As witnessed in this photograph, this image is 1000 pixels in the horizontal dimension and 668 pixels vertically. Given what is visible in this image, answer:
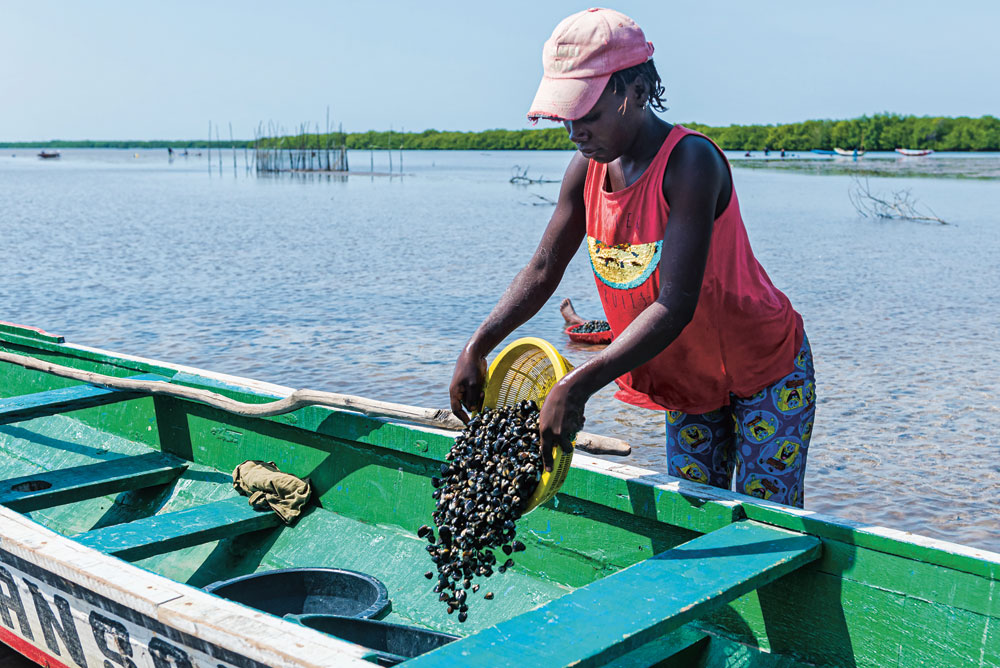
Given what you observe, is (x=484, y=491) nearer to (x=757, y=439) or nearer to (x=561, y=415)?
(x=561, y=415)

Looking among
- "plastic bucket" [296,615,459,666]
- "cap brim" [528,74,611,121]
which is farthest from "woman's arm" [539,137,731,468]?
"plastic bucket" [296,615,459,666]

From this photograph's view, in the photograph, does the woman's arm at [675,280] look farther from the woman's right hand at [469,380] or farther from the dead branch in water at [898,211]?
the dead branch in water at [898,211]

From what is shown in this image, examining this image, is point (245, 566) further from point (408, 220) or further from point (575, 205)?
point (408, 220)

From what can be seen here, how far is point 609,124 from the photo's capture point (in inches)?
94.7

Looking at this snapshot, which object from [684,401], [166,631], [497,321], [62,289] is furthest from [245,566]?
[62,289]

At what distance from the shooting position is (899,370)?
11000 mm

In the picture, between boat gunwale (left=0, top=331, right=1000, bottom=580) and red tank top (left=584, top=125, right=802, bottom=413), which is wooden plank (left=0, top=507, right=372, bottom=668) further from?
boat gunwale (left=0, top=331, right=1000, bottom=580)

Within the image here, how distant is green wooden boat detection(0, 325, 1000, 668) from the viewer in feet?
7.69

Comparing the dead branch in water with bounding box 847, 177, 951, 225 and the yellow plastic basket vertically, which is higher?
the yellow plastic basket

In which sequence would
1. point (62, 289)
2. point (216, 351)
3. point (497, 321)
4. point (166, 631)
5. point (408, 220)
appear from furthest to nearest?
point (408, 220)
point (62, 289)
point (216, 351)
point (497, 321)
point (166, 631)

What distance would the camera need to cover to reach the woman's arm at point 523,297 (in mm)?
2893

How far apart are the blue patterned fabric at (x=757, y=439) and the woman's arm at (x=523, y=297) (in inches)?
21.8

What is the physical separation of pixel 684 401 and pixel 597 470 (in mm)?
662

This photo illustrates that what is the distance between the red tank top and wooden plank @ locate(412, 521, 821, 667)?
0.41 m
